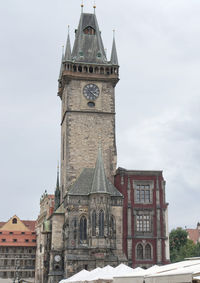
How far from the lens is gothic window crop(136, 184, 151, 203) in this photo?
199ft

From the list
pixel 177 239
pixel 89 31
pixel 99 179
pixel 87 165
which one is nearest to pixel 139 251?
pixel 99 179

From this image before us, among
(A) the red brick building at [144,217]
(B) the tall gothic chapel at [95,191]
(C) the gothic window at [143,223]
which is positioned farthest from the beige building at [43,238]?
(C) the gothic window at [143,223]

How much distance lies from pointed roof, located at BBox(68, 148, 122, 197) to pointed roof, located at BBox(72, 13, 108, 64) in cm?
1484

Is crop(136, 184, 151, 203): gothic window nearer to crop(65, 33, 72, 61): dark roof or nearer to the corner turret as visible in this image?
the corner turret

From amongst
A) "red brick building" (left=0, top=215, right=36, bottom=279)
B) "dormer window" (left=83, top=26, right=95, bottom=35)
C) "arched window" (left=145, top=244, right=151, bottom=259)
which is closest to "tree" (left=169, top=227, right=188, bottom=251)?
"red brick building" (left=0, top=215, right=36, bottom=279)

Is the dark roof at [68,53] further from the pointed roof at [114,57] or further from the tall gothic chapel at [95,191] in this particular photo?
the pointed roof at [114,57]

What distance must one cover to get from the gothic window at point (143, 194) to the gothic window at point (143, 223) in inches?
78.1

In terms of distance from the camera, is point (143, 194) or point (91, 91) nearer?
point (143, 194)

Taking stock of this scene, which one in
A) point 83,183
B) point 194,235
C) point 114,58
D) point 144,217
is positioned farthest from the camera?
point 194,235

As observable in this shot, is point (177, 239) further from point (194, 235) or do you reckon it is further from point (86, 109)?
point (86, 109)

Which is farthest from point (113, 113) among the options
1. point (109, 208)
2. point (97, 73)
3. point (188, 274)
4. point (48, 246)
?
point (188, 274)

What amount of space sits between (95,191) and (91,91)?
15898 mm

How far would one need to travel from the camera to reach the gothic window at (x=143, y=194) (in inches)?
2387

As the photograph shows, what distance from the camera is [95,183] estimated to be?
58.3 meters
